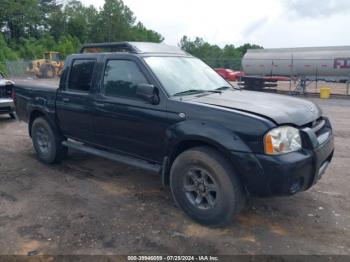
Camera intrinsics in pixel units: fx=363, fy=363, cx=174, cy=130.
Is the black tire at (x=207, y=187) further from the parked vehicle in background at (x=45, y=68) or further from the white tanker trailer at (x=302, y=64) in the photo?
the parked vehicle in background at (x=45, y=68)

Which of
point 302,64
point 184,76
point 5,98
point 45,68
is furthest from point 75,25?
point 184,76

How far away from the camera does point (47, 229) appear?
12.8ft

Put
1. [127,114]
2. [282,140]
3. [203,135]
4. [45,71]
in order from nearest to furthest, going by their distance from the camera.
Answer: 1. [282,140]
2. [203,135]
3. [127,114]
4. [45,71]

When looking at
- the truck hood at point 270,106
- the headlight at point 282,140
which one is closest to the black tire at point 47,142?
the truck hood at point 270,106

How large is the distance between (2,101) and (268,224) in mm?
8375

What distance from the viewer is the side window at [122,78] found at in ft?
14.8

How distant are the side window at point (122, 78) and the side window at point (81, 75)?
38cm

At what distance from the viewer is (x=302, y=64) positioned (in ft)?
71.3

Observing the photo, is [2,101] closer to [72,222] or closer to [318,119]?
[72,222]

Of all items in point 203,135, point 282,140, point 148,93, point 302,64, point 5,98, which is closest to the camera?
point 282,140

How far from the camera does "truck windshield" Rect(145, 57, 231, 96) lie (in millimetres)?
4359

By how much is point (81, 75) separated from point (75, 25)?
2692 inches

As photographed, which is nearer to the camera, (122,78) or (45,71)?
(122,78)

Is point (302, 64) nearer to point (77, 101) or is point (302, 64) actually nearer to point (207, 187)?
point (77, 101)
